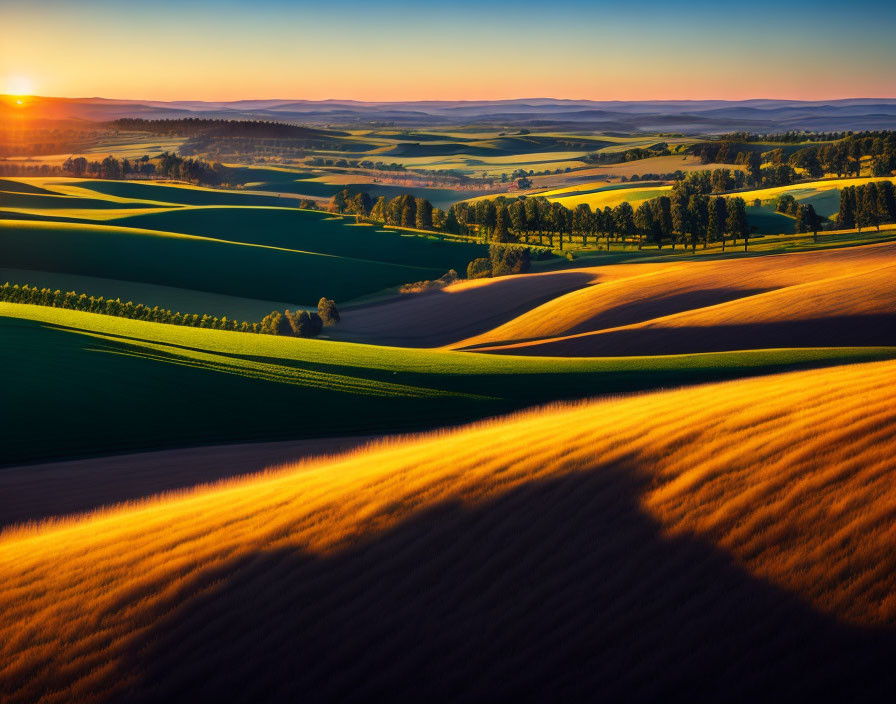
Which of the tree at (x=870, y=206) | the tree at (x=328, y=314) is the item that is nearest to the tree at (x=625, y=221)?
the tree at (x=870, y=206)

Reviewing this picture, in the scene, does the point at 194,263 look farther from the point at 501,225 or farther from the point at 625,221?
the point at 625,221

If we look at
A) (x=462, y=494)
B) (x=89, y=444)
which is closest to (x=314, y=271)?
(x=89, y=444)

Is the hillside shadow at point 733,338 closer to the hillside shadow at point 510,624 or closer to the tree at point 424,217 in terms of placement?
the hillside shadow at point 510,624

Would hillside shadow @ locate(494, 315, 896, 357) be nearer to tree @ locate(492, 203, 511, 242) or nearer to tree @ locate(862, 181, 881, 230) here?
tree @ locate(862, 181, 881, 230)

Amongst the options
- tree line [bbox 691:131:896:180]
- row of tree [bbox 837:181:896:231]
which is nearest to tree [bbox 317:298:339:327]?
row of tree [bbox 837:181:896:231]

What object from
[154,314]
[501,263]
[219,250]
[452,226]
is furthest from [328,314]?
[452,226]

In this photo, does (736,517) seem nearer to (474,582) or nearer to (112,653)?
(474,582)
